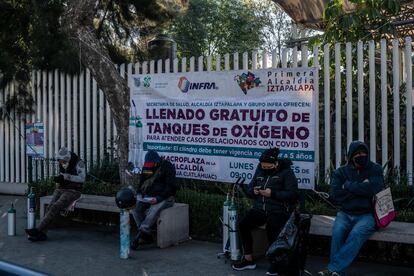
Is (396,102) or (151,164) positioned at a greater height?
(396,102)

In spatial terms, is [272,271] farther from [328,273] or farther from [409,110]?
[409,110]

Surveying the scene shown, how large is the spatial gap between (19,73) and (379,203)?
8.62m

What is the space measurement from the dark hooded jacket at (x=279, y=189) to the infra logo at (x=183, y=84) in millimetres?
2478

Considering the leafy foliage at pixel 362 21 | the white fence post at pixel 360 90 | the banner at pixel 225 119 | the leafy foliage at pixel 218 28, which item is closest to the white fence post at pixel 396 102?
the white fence post at pixel 360 90

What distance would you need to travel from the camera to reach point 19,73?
12.1m

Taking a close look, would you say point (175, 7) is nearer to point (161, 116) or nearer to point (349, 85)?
point (161, 116)

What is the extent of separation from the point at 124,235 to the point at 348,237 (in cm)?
263

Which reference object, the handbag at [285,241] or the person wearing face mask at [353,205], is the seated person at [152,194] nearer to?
the handbag at [285,241]

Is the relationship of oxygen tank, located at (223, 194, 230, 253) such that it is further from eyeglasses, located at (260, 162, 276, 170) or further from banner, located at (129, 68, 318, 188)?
banner, located at (129, 68, 318, 188)

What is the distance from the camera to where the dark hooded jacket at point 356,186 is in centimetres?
597

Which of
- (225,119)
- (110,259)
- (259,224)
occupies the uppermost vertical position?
(225,119)

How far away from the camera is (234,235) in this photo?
6621mm

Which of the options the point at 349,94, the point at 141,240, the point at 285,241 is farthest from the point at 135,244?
the point at 349,94

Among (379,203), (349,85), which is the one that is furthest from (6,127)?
(379,203)
